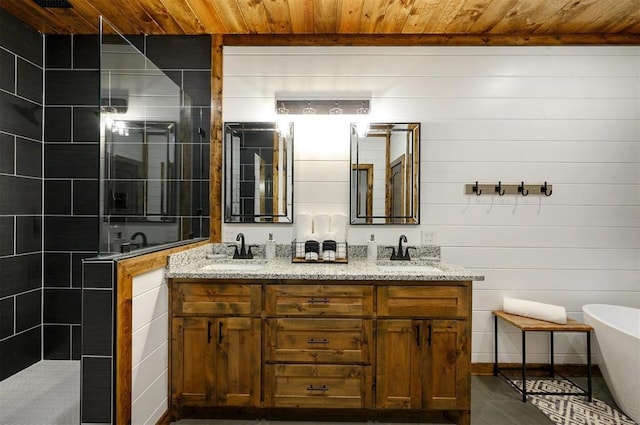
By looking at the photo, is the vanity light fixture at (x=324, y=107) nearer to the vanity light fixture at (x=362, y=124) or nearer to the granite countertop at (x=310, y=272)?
the vanity light fixture at (x=362, y=124)

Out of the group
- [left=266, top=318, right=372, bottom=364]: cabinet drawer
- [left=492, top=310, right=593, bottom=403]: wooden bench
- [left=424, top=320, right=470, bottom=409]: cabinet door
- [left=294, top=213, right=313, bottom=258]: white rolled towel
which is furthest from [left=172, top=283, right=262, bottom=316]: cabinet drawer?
[left=492, top=310, right=593, bottom=403]: wooden bench

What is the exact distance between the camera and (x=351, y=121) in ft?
8.79

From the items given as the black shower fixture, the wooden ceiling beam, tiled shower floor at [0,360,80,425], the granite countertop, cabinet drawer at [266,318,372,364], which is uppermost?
the black shower fixture

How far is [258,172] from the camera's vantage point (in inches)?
106

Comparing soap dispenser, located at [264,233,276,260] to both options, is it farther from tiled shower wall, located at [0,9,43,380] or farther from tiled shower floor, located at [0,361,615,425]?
tiled shower wall, located at [0,9,43,380]

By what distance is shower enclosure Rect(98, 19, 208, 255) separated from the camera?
176 cm

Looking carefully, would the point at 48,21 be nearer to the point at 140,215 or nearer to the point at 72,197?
the point at 72,197

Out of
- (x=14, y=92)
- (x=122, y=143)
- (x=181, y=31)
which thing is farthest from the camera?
(x=181, y=31)

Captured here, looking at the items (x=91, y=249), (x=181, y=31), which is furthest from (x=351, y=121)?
(x=91, y=249)

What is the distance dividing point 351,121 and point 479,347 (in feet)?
6.86

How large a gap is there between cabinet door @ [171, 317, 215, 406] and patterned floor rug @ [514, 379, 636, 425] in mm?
2148

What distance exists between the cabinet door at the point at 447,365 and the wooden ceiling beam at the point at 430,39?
2141 mm

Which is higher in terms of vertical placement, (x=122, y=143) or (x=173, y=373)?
A: (x=122, y=143)

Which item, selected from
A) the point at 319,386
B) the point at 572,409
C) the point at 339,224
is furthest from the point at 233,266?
the point at 572,409
